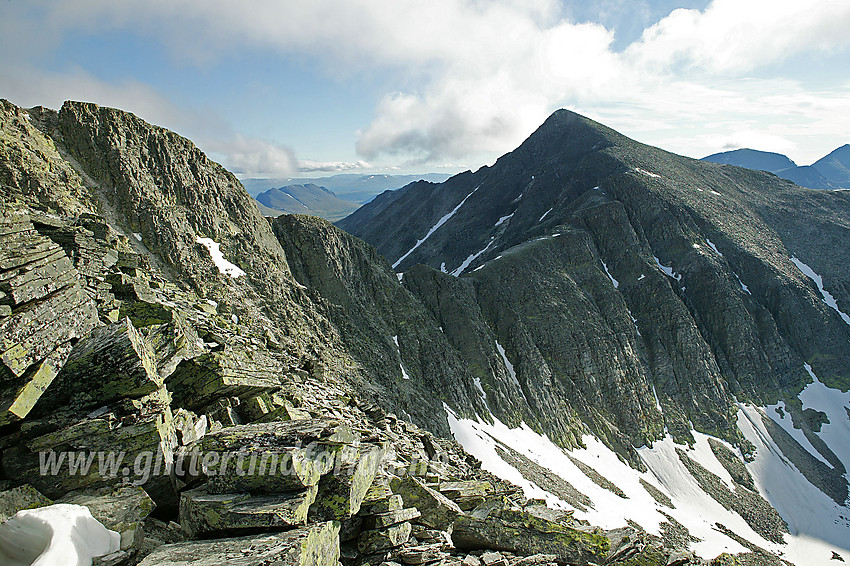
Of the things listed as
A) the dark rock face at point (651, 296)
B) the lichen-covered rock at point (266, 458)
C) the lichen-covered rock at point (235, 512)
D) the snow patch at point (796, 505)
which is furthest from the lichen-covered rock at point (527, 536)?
the snow patch at point (796, 505)

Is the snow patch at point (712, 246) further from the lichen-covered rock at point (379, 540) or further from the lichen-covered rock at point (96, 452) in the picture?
the lichen-covered rock at point (96, 452)

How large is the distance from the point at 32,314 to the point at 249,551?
760 centimetres

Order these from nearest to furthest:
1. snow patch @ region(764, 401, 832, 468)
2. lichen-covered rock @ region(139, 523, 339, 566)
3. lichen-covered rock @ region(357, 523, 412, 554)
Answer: lichen-covered rock @ region(139, 523, 339, 566)
lichen-covered rock @ region(357, 523, 412, 554)
snow patch @ region(764, 401, 832, 468)

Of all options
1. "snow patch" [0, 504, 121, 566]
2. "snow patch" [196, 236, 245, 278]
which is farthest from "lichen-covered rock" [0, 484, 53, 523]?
"snow patch" [196, 236, 245, 278]

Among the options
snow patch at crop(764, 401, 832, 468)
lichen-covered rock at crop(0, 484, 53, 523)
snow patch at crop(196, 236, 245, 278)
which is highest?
snow patch at crop(196, 236, 245, 278)

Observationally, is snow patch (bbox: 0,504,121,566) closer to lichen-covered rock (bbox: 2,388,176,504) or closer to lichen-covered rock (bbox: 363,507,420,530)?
lichen-covered rock (bbox: 2,388,176,504)

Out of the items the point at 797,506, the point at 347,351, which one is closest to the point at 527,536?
the point at 347,351

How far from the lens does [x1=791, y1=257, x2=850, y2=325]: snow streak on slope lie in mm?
95250

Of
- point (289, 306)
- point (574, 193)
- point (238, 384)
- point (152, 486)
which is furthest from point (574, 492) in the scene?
point (574, 193)

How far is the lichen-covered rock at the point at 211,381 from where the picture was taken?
43.5 feet

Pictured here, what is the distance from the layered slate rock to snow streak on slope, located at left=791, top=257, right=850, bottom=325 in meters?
130

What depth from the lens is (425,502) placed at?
47.4 ft

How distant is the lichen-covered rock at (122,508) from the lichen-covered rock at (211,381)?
4297mm

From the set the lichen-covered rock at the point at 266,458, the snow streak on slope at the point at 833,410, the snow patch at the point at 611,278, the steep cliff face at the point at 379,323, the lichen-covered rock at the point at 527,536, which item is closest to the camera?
the lichen-covered rock at the point at 266,458
